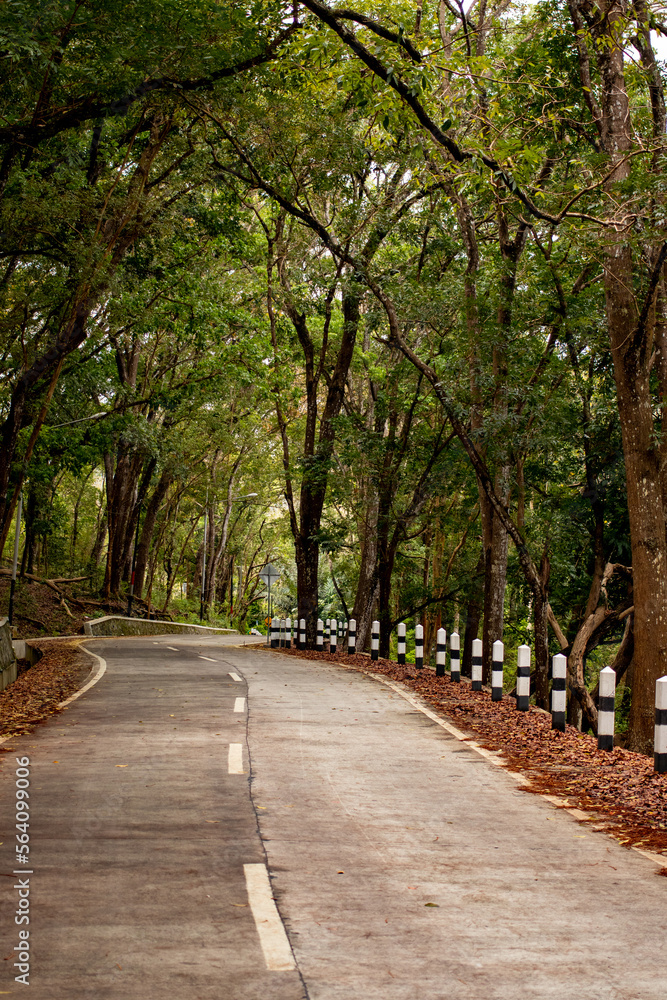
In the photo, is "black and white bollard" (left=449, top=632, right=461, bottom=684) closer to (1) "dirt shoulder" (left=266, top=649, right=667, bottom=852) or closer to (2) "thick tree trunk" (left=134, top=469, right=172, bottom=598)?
(1) "dirt shoulder" (left=266, top=649, right=667, bottom=852)

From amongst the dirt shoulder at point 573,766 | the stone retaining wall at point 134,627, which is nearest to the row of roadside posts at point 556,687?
the dirt shoulder at point 573,766

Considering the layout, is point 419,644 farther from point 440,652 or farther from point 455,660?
point 455,660

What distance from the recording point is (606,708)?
Answer: 34.2ft

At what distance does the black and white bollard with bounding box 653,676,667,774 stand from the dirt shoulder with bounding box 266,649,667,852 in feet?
0.46

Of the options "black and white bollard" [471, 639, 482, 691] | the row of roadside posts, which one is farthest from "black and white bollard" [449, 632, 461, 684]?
"black and white bollard" [471, 639, 482, 691]

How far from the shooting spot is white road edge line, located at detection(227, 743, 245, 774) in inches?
344

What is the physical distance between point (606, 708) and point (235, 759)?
4.05 metres

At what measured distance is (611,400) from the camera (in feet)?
66.6

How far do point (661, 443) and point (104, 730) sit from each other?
887 centimetres

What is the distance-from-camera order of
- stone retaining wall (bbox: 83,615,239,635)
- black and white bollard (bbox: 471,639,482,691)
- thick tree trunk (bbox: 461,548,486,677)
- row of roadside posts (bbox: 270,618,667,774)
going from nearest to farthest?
row of roadside posts (bbox: 270,618,667,774), black and white bollard (bbox: 471,639,482,691), thick tree trunk (bbox: 461,548,486,677), stone retaining wall (bbox: 83,615,239,635)

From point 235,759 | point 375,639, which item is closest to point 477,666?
point 375,639

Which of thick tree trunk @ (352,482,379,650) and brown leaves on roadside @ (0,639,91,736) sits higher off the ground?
thick tree trunk @ (352,482,379,650)

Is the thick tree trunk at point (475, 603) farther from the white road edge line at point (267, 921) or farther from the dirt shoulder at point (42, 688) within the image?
the white road edge line at point (267, 921)

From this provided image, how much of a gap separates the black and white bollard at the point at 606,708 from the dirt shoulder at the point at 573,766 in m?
0.14
